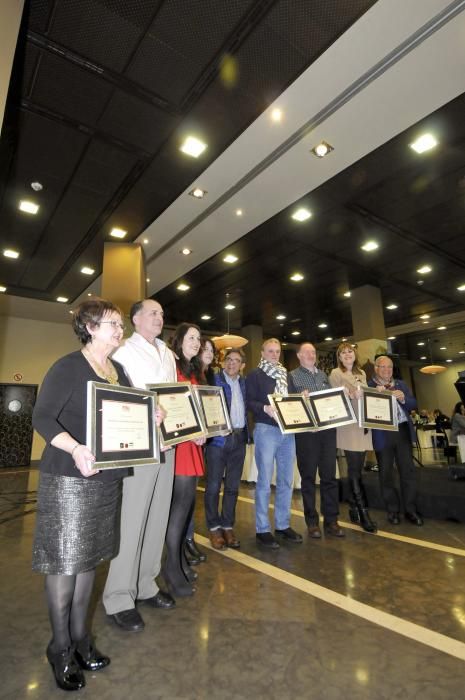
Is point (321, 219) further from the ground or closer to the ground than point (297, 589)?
further from the ground

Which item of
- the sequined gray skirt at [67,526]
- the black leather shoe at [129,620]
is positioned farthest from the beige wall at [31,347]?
the sequined gray skirt at [67,526]

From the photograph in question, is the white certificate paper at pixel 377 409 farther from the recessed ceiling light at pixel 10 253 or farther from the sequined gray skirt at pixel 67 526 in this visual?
the recessed ceiling light at pixel 10 253

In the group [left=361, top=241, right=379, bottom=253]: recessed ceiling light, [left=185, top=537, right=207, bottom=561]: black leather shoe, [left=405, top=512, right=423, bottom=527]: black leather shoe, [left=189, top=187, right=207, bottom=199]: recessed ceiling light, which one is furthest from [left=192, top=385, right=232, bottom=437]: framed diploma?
[left=361, top=241, right=379, bottom=253]: recessed ceiling light

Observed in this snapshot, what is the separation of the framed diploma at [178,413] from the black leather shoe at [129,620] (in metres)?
0.75

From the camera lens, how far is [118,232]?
525cm

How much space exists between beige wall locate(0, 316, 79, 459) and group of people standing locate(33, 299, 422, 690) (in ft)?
27.7

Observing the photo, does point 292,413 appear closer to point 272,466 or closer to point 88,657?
point 272,466

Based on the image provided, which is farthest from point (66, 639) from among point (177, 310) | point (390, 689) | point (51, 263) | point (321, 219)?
point (177, 310)

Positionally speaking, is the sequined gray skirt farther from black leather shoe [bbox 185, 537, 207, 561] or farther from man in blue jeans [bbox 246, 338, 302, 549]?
man in blue jeans [bbox 246, 338, 302, 549]

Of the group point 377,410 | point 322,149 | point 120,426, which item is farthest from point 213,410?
point 322,149

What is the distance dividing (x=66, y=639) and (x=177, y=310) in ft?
25.9

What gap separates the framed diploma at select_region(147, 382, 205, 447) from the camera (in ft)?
5.73

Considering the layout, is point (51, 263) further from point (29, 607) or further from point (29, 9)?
point (29, 607)

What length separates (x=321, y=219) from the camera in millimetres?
5031
